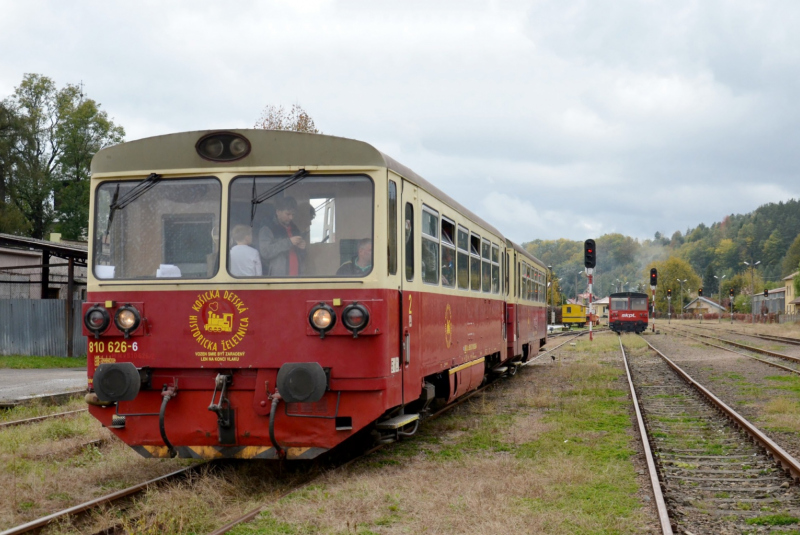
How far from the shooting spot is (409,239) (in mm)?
7949

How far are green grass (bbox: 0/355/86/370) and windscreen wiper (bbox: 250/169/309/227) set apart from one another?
1626cm

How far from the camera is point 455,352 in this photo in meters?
10.1

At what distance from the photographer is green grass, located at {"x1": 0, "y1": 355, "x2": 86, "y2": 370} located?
68.9ft

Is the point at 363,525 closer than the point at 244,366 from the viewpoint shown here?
Yes

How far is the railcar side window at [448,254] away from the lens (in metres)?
9.49

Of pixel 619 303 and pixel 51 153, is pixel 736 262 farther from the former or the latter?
pixel 51 153

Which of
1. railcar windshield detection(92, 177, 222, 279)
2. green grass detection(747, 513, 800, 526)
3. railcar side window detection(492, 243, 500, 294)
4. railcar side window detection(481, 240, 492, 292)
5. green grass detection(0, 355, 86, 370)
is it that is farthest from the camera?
green grass detection(0, 355, 86, 370)

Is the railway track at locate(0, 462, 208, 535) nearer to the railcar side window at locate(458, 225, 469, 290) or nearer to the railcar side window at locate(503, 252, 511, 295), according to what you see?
the railcar side window at locate(458, 225, 469, 290)

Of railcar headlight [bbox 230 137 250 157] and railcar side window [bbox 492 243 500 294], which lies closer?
railcar headlight [bbox 230 137 250 157]

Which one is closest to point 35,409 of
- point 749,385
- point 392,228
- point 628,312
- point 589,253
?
point 392,228

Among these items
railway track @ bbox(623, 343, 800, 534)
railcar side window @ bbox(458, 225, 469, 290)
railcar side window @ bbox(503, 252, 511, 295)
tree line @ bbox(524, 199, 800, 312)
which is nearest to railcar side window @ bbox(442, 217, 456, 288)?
railcar side window @ bbox(458, 225, 469, 290)

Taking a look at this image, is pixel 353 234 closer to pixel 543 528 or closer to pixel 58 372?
pixel 543 528

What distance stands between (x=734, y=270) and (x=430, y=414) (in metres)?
178

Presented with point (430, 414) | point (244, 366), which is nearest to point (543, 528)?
point (244, 366)
